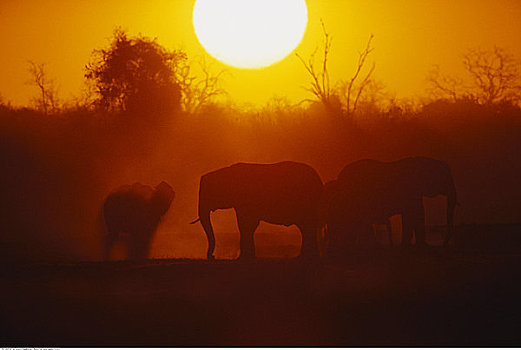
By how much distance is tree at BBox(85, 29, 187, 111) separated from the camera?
2681 centimetres

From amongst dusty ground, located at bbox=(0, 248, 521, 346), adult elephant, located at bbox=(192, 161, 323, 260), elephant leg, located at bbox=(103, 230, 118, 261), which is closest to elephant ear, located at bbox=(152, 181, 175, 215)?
elephant leg, located at bbox=(103, 230, 118, 261)

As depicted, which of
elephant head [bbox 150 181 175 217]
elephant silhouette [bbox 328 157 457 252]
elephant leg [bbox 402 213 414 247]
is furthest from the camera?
elephant head [bbox 150 181 175 217]

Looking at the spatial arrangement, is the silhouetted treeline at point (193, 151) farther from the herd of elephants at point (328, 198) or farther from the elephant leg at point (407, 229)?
the elephant leg at point (407, 229)

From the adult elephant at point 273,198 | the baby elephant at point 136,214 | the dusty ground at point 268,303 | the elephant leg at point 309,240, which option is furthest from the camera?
the baby elephant at point 136,214

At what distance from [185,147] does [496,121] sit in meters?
10.6

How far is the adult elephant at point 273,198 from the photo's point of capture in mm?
13461

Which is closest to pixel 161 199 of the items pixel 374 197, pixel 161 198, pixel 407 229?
pixel 161 198

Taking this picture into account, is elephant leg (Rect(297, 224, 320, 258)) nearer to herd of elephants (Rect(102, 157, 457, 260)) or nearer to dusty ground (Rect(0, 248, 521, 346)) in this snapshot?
herd of elephants (Rect(102, 157, 457, 260))

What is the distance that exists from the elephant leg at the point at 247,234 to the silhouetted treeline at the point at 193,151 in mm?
10531

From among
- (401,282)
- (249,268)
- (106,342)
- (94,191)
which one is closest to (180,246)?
(94,191)

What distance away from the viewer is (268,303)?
9.73 m

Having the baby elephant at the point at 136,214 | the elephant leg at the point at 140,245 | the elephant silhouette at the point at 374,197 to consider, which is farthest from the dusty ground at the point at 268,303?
the baby elephant at the point at 136,214

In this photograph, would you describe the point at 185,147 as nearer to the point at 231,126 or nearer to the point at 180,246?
the point at 231,126

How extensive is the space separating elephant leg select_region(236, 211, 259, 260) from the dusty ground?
1.40 m
